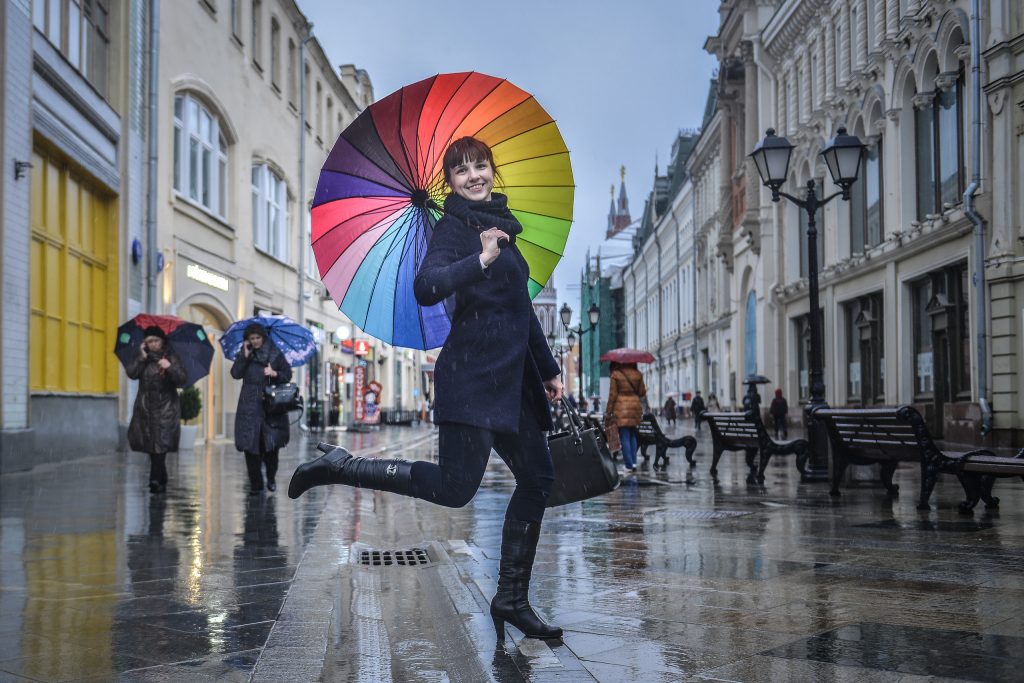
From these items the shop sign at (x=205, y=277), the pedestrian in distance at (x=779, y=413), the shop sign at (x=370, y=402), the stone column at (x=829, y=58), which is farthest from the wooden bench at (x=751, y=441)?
the shop sign at (x=370, y=402)

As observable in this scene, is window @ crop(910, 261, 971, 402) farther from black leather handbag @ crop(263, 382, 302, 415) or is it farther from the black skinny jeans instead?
the black skinny jeans

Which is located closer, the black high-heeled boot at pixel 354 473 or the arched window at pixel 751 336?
the black high-heeled boot at pixel 354 473

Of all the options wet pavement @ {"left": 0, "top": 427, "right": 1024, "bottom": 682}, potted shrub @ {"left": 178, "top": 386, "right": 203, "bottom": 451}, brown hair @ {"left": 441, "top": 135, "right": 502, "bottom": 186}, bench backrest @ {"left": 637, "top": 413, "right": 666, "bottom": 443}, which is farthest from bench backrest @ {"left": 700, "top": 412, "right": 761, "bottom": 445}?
potted shrub @ {"left": 178, "top": 386, "right": 203, "bottom": 451}

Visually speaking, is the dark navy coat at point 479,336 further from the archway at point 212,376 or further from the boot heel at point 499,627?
the archway at point 212,376

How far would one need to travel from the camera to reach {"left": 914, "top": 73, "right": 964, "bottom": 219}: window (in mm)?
22125

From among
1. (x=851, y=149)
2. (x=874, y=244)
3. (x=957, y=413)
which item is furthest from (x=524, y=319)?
(x=874, y=244)

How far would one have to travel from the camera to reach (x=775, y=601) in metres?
5.20

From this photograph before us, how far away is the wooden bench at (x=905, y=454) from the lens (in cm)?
880

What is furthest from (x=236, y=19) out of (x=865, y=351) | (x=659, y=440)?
(x=659, y=440)

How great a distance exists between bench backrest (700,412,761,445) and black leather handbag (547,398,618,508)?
8.91 metres

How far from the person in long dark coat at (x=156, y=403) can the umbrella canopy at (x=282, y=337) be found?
119 centimetres

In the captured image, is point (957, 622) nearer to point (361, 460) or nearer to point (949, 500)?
point (361, 460)

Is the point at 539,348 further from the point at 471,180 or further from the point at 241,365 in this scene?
the point at 241,365

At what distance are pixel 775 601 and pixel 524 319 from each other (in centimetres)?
198
